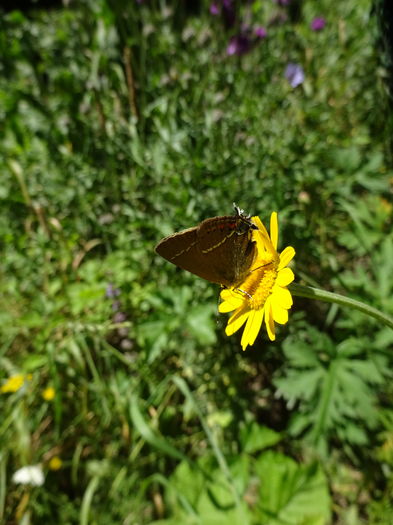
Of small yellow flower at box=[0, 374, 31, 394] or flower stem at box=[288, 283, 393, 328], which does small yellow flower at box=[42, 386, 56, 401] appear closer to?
small yellow flower at box=[0, 374, 31, 394]

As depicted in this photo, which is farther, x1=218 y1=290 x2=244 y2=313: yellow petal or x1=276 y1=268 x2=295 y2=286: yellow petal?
x1=218 y1=290 x2=244 y2=313: yellow petal

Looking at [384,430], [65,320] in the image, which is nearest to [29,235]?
[65,320]

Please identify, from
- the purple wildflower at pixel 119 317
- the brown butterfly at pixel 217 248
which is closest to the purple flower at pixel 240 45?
the purple wildflower at pixel 119 317

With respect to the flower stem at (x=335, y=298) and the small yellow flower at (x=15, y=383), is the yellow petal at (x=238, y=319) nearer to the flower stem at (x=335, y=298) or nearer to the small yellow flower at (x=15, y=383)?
the flower stem at (x=335, y=298)

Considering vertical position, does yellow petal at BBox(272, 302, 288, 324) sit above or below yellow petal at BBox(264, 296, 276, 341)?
above

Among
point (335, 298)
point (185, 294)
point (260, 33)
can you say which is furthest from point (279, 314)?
point (260, 33)

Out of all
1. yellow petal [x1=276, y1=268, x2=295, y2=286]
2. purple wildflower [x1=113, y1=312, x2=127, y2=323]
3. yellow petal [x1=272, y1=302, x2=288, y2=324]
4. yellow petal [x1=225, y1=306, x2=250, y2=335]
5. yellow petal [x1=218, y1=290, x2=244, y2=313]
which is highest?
yellow petal [x1=276, y1=268, x2=295, y2=286]

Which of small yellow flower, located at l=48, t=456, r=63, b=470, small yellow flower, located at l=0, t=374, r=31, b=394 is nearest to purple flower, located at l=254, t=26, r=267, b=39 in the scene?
small yellow flower, located at l=0, t=374, r=31, b=394

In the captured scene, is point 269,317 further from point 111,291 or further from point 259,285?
point 111,291
